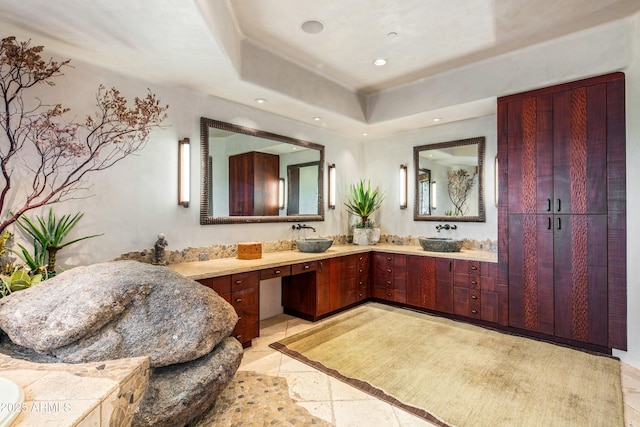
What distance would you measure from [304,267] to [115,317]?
85.1 inches

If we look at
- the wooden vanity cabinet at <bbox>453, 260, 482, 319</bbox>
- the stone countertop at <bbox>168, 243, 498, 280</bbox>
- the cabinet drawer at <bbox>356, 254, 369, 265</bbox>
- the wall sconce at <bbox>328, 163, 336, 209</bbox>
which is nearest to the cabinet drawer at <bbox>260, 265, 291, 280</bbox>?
the stone countertop at <bbox>168, 243, 498, 280</bbox>

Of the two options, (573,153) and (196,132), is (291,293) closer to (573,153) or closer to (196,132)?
(196,132)

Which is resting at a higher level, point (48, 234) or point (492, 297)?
point (48, 234)

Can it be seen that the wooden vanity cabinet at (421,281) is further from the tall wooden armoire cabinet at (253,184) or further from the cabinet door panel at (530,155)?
the tall wooden armoire cabinet at (253,184)

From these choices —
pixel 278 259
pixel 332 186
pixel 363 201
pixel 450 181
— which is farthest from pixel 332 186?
pixel 278 259

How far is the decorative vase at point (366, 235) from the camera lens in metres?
4.98

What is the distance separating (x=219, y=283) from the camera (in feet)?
9.73

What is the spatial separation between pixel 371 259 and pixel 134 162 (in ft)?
10.7

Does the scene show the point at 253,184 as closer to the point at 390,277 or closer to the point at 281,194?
the point at 281,194

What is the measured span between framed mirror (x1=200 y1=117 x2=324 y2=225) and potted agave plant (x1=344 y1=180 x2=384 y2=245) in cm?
64

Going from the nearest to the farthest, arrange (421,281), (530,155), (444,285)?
1. (530,155)
2. (444,285)
3. (421,281)

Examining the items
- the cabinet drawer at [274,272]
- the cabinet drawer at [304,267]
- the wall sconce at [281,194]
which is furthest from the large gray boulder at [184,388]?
the wall sconce at [281,194]

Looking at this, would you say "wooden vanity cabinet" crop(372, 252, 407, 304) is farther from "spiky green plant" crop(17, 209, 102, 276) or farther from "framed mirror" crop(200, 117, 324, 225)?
"spiky green plant" crop(17, 209, 102, 276)

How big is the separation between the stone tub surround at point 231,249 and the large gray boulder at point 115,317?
93 centimetres
